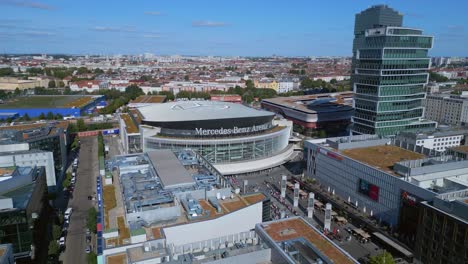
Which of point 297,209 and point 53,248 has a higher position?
point 53,248

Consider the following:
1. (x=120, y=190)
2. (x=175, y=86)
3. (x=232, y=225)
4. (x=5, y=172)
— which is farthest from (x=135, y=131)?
(x=175, y=86)

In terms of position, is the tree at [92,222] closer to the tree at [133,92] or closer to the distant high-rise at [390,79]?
the distant high-rise at [390,79]

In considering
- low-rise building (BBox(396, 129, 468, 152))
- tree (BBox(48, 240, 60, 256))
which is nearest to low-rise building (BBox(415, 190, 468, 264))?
low-rise building (BBox(396, 129, 468, 152))

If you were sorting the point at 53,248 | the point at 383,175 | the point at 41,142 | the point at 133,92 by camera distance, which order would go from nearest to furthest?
the point at 53,248 → the point at 383,175 → the point at 41,142 → the point at 133,92

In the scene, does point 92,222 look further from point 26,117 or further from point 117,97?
point 117,97

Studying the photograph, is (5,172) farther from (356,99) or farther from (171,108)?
(356,99)

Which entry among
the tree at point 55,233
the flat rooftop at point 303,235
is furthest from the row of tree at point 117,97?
the flat rooftop at point 303,235

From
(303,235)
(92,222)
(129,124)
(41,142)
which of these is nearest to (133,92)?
(129,124)

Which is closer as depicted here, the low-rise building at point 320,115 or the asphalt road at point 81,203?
the asphalt road at point 81,203

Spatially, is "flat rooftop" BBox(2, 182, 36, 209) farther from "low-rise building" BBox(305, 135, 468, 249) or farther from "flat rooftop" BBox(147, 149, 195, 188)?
"low-rise building" BBox(305, 135, 468, 249)
